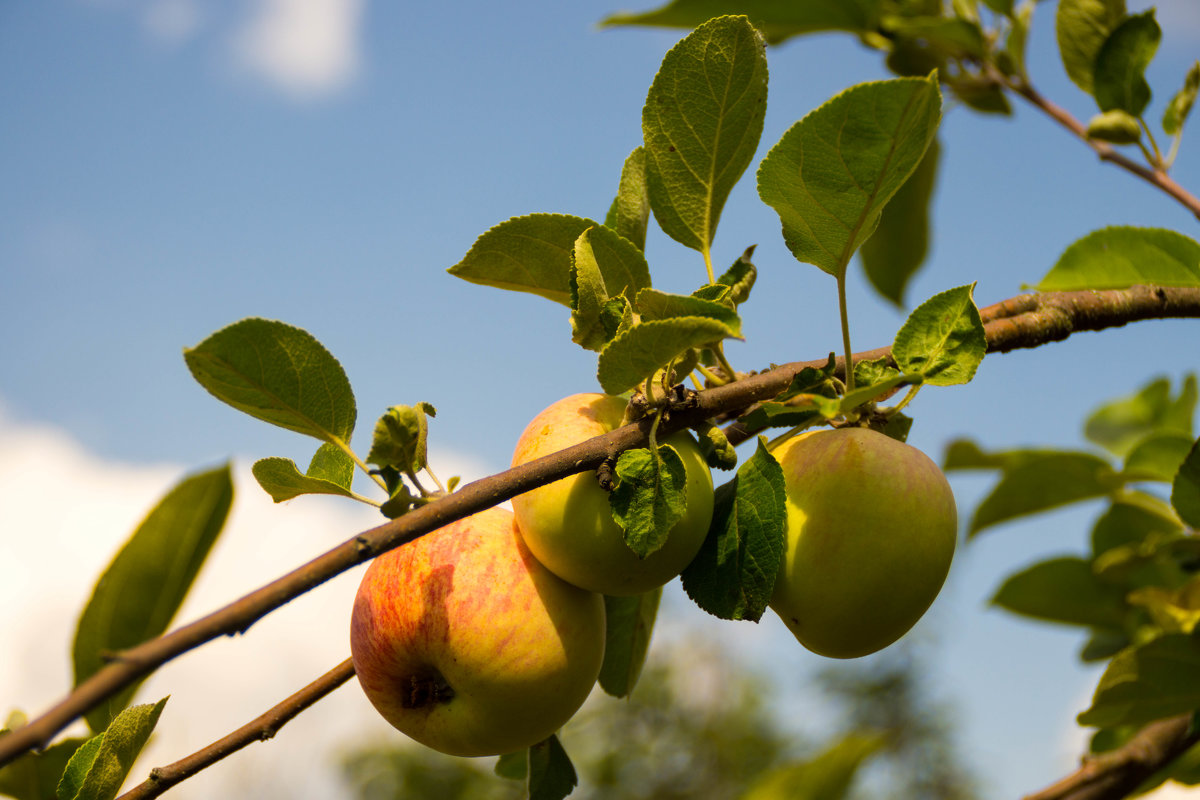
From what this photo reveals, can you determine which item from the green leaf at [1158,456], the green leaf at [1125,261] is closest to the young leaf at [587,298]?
the green leaf at [1125,261]

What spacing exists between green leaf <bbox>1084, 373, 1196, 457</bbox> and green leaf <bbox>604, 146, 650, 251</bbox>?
1353mm

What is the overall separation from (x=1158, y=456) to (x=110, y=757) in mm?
1378

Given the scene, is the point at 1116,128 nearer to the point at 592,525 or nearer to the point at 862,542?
the point at 862,542

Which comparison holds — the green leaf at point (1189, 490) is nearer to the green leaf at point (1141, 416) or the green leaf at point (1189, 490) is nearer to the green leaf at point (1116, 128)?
the green leaf at point (1116, 128)

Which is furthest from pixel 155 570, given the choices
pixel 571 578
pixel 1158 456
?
pixel 1158 456

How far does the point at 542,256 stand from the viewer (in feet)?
2.33

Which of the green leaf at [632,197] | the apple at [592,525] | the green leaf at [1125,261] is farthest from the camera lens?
the green leaf at [1125,261]

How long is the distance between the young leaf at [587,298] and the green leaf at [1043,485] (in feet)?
3.29

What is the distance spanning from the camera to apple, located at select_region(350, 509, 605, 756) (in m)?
0.70

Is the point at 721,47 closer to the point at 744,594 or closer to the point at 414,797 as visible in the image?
the point at 744,594

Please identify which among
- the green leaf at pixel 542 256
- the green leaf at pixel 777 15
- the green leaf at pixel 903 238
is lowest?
the green leaf at pixel 542 256

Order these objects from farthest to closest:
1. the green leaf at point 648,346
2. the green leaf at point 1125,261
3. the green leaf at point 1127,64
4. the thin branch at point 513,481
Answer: the green leaf at point 1127,64 < the green leaf at point 1125,261 < the green leaf at point 648,346 < the thin branch at point 513,481

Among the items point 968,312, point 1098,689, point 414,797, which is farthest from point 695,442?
point 414,797

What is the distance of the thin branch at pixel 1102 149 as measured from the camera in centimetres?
118
